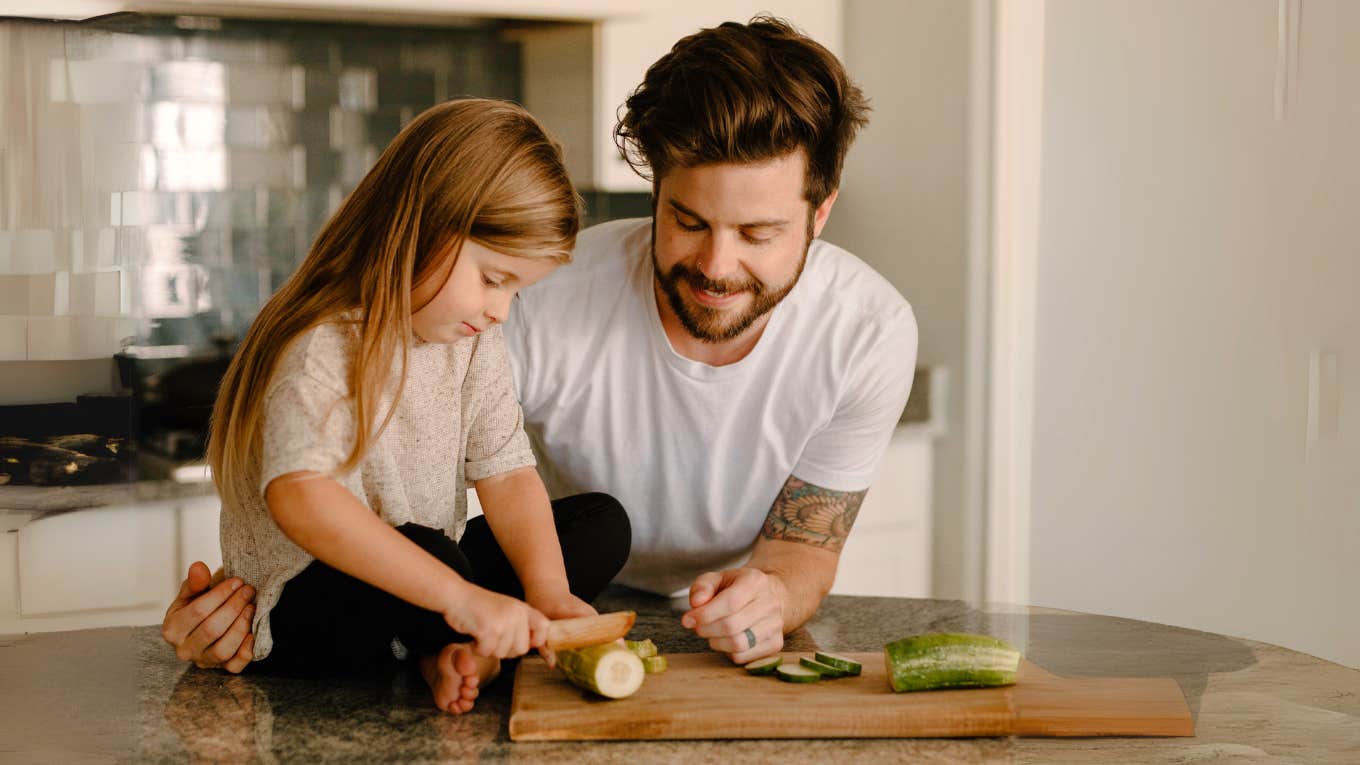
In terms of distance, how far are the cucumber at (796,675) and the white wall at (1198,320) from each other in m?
1.45

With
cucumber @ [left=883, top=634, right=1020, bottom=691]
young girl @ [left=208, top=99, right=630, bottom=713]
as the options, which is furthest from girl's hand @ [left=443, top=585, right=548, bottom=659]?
cucumber @ [left=883, top=634, right=1020, bottom=691]

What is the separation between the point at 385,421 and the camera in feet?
4.58

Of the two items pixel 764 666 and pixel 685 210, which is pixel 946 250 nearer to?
pixel 685 210

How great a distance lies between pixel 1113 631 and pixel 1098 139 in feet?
5.14

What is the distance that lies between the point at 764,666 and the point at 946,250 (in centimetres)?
193

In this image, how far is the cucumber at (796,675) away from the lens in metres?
1.41

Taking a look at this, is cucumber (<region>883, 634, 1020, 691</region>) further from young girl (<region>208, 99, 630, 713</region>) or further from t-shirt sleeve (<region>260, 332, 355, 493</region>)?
t-shirt sleeve (<region>260, 332, 355, 493</region>)

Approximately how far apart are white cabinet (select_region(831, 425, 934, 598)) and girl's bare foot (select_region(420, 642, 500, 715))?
1824 millimetres

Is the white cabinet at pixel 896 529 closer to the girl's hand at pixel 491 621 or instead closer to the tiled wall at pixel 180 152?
the tiled wall at pixel 180 152

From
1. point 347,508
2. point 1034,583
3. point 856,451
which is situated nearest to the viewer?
point 347,508

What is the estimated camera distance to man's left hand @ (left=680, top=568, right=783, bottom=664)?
147 cm

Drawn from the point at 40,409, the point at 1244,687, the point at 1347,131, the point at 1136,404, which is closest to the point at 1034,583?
the point at 1136,404

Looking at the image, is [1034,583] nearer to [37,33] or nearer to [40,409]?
[40,409]

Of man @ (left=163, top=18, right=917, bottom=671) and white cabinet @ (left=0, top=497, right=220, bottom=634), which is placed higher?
man @ (left=163, top=18, right=917, bottom=671)
